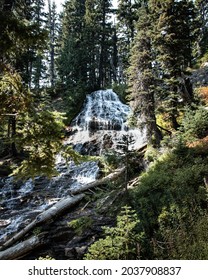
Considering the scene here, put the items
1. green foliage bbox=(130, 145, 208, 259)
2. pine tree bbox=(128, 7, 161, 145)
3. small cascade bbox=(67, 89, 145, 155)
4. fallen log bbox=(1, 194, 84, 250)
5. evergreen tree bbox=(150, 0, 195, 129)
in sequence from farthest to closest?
small cascade bbox=(67, 89, 145, 155)
pine tree bbox=(128, 7, 161, 145)
evergreen tree bbox=(150, 0, 195, 129)
fallen log bbox=(1, 194, 84, 250)
green foliage bbox=(130, 145, 208, 259)

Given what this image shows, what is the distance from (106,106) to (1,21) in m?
19.7

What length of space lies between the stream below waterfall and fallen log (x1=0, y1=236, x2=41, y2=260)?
149 centimetres

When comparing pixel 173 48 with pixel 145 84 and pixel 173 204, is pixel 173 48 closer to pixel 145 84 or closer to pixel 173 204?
pixel 145 84

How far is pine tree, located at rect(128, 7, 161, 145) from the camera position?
14.3 m

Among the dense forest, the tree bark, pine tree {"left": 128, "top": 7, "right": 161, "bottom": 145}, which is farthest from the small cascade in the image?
the tree bark

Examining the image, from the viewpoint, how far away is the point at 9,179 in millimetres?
16188

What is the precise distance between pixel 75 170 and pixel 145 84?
21.8ft

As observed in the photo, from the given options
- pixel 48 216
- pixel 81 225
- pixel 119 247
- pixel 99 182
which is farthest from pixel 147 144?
pixel 119 247

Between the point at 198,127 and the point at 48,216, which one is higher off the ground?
the point at 198,127

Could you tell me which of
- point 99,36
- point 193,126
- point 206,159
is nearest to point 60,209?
point 206,159

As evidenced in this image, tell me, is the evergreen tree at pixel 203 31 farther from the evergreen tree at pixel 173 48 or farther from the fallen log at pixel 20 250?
the fallen log at pixel 20 250

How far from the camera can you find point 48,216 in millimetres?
9508

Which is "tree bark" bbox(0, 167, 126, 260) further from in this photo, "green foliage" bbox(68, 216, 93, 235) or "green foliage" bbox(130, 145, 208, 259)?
"green foliage" bbox(130, 145, 208, 259)
